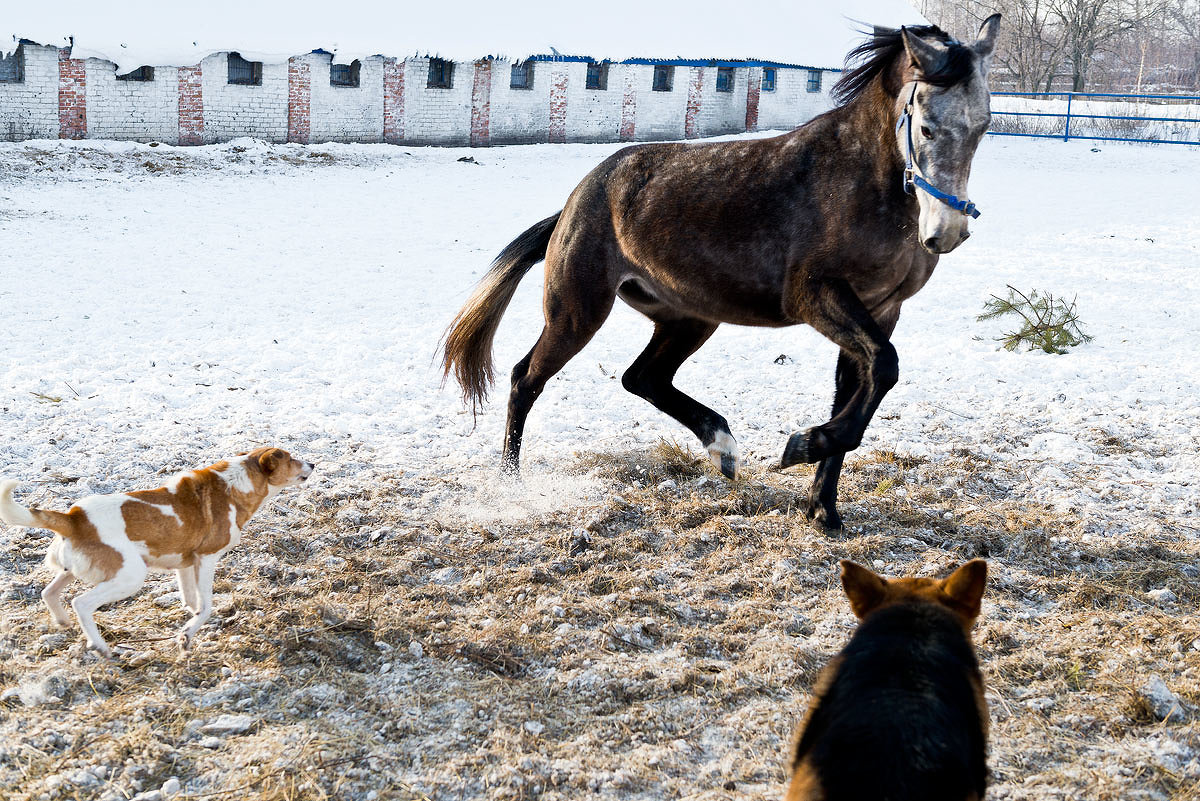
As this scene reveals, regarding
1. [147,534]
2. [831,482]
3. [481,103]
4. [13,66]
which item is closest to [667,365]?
[831,482]

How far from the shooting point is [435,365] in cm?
754

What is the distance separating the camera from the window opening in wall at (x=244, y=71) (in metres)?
22.6

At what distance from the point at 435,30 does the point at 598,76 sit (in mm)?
4650

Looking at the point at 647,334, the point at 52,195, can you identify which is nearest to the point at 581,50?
the point at 52,195

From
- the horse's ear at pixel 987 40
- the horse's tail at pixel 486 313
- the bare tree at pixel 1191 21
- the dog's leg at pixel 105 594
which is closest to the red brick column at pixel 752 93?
the horse's tail at pixel 486 313

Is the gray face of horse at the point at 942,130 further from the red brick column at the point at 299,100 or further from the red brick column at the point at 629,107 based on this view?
the red brick column at the point at 629,107

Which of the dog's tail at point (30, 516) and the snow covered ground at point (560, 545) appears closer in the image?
the snow covered ground at point (560, 545)

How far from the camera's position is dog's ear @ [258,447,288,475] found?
3.80 m

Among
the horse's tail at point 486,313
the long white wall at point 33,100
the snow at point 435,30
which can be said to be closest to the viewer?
the horse's tail at point 486,313

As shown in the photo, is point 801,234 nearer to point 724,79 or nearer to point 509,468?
point 509,468

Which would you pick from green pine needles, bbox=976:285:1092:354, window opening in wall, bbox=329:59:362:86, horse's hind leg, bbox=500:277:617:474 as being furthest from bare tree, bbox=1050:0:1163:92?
horse's hind leg, bbox=500:277:617:474

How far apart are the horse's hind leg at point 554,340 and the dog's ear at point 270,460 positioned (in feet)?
5.53

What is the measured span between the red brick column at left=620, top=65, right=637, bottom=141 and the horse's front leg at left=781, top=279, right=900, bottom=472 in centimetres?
2402

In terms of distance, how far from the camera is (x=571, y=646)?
3.53m
